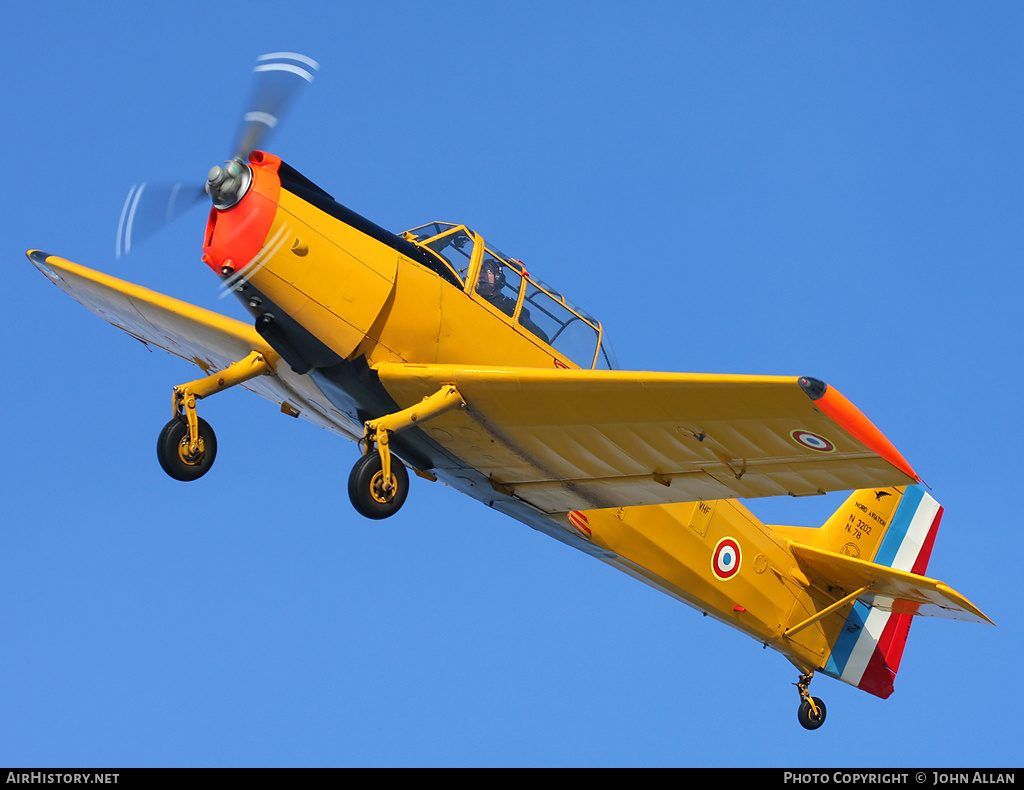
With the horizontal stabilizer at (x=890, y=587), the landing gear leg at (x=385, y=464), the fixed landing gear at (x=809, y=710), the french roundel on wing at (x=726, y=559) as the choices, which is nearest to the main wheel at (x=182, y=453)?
the landing gear leg at (x=385, y=464)

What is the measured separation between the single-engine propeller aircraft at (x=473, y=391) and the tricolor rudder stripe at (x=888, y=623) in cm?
238

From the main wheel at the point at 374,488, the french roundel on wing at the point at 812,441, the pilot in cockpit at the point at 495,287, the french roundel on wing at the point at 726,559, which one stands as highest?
the pilot in cockpit at the point at 495,287

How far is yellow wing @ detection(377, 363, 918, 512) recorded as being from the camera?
7.88 metres

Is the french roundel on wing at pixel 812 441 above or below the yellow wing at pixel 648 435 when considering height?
below

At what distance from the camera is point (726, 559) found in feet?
42.5

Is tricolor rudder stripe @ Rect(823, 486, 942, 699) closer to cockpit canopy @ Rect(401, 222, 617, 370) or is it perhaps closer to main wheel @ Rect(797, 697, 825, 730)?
main wheel @ Rect(797, 697, 825, 730)

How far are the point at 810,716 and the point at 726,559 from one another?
2.85m

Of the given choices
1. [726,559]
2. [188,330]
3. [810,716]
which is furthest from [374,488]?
[810,716]

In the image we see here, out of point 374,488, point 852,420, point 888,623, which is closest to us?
point 852,420

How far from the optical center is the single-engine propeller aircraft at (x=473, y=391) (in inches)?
337

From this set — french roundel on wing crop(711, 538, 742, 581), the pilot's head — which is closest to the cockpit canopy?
the pilot's head

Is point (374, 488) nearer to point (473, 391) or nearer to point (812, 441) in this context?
point (473, 391)

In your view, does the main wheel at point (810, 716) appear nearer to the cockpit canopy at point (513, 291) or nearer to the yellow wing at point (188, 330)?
the cockpit canopy at point (513, 291)
